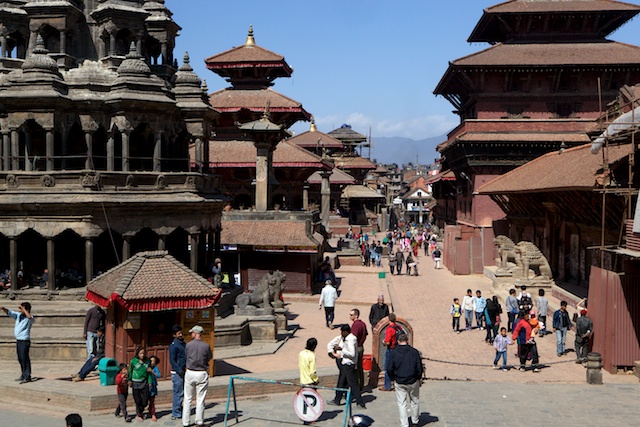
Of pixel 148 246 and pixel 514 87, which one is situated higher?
pixel 514 87

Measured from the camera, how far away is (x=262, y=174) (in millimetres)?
31547

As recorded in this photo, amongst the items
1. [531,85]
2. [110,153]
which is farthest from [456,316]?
[531,85]

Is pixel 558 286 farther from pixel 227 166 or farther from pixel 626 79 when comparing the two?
pixel 626 79

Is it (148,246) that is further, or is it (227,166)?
(227,166)

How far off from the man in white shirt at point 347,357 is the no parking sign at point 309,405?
1.25 meters

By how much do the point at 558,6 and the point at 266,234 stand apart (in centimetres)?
2789

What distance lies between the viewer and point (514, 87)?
46344 millimetres

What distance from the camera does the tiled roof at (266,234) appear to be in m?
30.1

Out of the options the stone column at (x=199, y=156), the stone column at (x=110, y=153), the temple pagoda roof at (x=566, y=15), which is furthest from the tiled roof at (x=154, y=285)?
the temple pagoda roof at (x=566, y=15)

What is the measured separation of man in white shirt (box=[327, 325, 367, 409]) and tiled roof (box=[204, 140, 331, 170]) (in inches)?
987

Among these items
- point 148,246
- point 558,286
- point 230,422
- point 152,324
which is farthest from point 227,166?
point 230,422

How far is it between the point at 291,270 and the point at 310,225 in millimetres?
2129

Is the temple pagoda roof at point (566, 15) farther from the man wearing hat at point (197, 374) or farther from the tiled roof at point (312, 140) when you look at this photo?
the man wearing hat at point (197, 374)

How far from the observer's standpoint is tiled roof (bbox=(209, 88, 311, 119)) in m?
41.9
